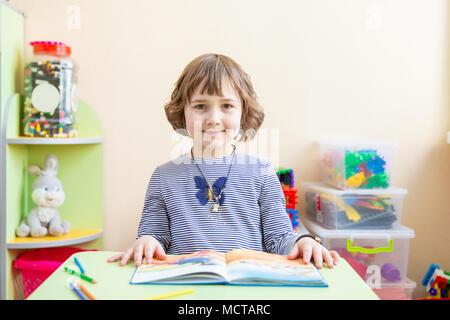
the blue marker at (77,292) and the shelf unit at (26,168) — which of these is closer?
the blue marker at (77,292)

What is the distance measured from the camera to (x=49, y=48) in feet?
4.88

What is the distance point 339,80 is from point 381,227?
1.68 ft

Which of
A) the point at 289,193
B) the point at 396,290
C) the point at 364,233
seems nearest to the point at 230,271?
the point at 289,193

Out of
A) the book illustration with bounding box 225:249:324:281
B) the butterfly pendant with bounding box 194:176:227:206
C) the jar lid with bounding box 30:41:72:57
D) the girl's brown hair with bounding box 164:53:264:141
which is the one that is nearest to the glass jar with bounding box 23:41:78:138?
the jar lid with bounding box 30:41:72:57

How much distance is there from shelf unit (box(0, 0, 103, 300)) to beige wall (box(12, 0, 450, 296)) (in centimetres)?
5

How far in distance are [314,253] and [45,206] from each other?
3.53 feet

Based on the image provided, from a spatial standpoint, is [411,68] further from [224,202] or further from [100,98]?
[100,98]

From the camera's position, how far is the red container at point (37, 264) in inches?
57.6

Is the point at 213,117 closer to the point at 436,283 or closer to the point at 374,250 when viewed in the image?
the point at 374,250

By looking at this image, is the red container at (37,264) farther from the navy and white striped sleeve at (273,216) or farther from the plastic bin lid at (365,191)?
the plastic bin lid at (365,191)

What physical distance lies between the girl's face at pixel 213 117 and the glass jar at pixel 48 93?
0.63m

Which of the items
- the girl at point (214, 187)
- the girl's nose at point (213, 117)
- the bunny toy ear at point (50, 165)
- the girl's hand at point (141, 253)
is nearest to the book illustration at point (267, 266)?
the girl's hand at point (141, 253)
